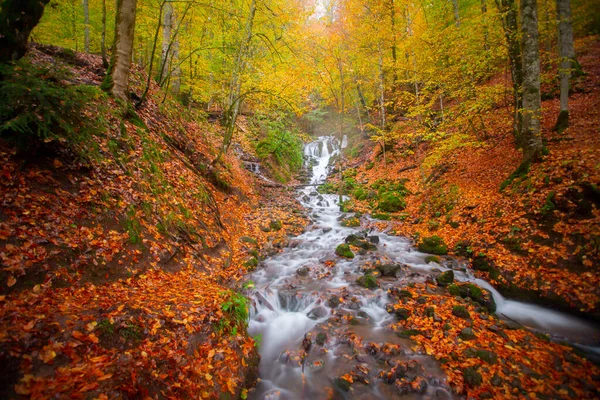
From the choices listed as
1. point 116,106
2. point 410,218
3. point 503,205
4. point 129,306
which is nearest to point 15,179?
point 129,306

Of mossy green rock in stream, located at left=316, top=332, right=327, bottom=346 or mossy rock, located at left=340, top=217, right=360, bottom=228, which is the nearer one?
mossy green rock in stream, located at left=316, top=332, right=327, bottom=346

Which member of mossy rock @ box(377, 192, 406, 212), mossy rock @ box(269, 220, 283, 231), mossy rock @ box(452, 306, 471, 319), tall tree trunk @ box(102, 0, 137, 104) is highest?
tall tree trunk @ box(102, 0, 137, 104)

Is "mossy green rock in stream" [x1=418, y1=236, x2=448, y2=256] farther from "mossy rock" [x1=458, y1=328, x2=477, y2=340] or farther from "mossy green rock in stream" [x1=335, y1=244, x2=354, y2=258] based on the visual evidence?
"mossy rock" [x1=458, y1=328, x2=477, y2=340]

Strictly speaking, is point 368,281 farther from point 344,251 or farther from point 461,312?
point 461,312

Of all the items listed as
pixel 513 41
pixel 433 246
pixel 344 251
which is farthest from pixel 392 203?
pixel 513 41

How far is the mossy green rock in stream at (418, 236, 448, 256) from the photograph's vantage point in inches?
341

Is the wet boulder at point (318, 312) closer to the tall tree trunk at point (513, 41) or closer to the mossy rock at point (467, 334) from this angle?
the mossy rock at point (467, 334)

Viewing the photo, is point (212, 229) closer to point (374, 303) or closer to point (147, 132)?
point (147, 132)

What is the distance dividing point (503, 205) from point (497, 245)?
60.2 inches

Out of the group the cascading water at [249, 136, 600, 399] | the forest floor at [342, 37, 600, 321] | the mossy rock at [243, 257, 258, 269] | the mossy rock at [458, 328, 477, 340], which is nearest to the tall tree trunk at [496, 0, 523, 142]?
the forest floor at [342, 37, 600, 321]

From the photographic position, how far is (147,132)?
7832 mm

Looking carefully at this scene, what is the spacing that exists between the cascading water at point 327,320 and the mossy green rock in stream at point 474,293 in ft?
0.82

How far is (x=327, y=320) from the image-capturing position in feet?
20.3

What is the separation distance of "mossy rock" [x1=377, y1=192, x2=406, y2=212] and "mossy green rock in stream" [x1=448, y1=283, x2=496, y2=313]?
6525 mm
